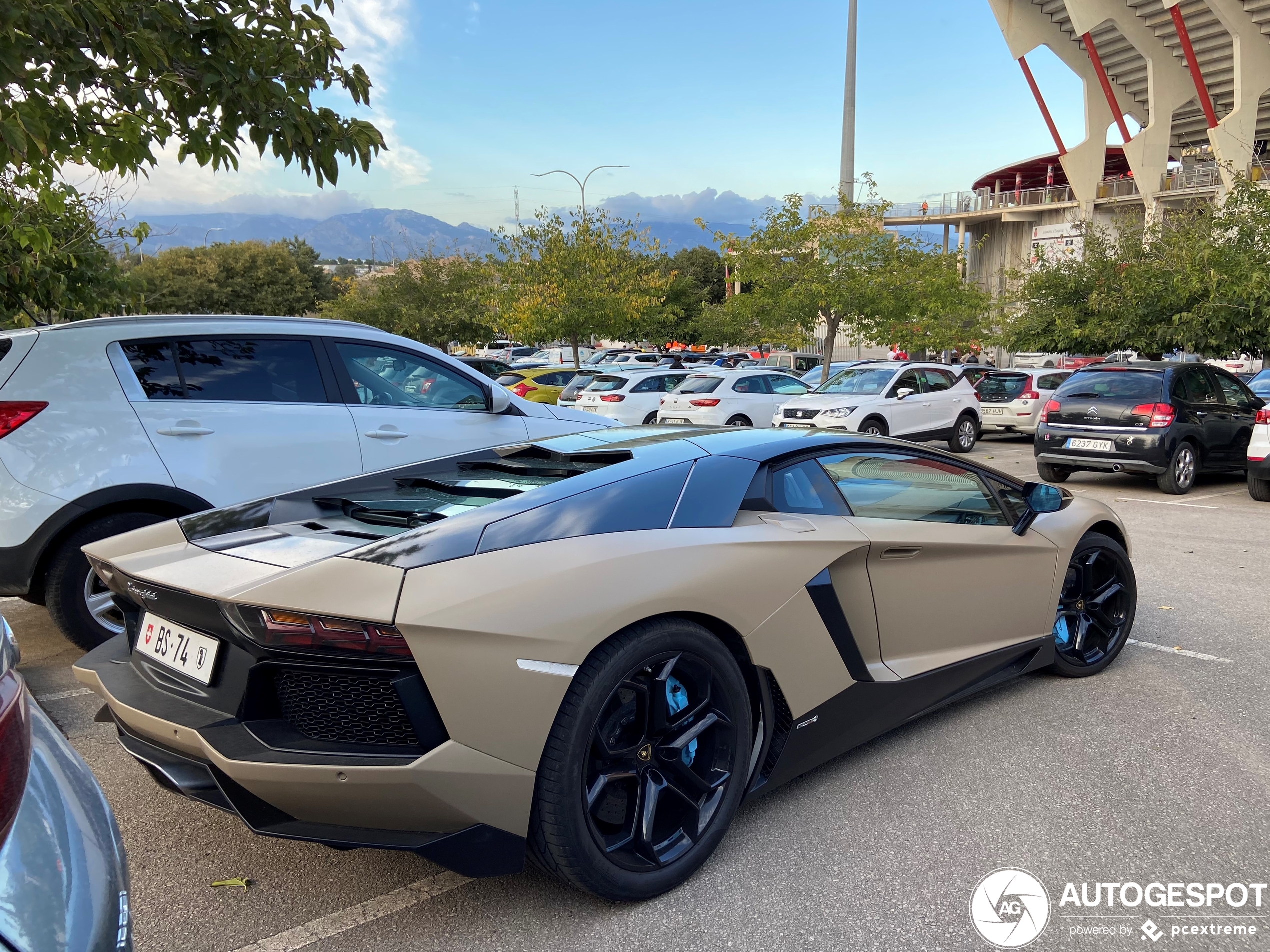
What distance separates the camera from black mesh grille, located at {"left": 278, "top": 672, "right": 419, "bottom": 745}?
2.17 metres

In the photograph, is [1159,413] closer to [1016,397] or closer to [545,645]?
[1016,397]

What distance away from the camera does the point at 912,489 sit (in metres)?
3.66

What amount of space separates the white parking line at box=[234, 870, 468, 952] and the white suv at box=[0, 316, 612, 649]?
211 cm

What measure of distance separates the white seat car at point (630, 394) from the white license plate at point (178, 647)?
583 inches

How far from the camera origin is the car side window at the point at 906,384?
600 inches

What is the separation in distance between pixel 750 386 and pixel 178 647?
15.2 meters

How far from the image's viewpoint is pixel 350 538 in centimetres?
262

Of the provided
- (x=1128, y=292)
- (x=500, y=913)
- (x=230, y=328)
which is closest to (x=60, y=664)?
(x=230, y=328)

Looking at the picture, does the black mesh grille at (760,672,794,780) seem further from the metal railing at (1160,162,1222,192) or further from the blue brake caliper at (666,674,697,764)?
the metal railing at (1160,162,1222,192)

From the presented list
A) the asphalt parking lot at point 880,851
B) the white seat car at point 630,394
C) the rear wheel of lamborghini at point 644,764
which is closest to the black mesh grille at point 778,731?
the rear wheel of lamborghini at point 644,764

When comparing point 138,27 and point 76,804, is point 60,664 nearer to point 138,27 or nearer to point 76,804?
point 138,27

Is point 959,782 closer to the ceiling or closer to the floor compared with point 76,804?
closer to the floor

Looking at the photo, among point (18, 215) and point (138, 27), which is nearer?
point (138, 27)

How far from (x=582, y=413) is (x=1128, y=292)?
1656cm
